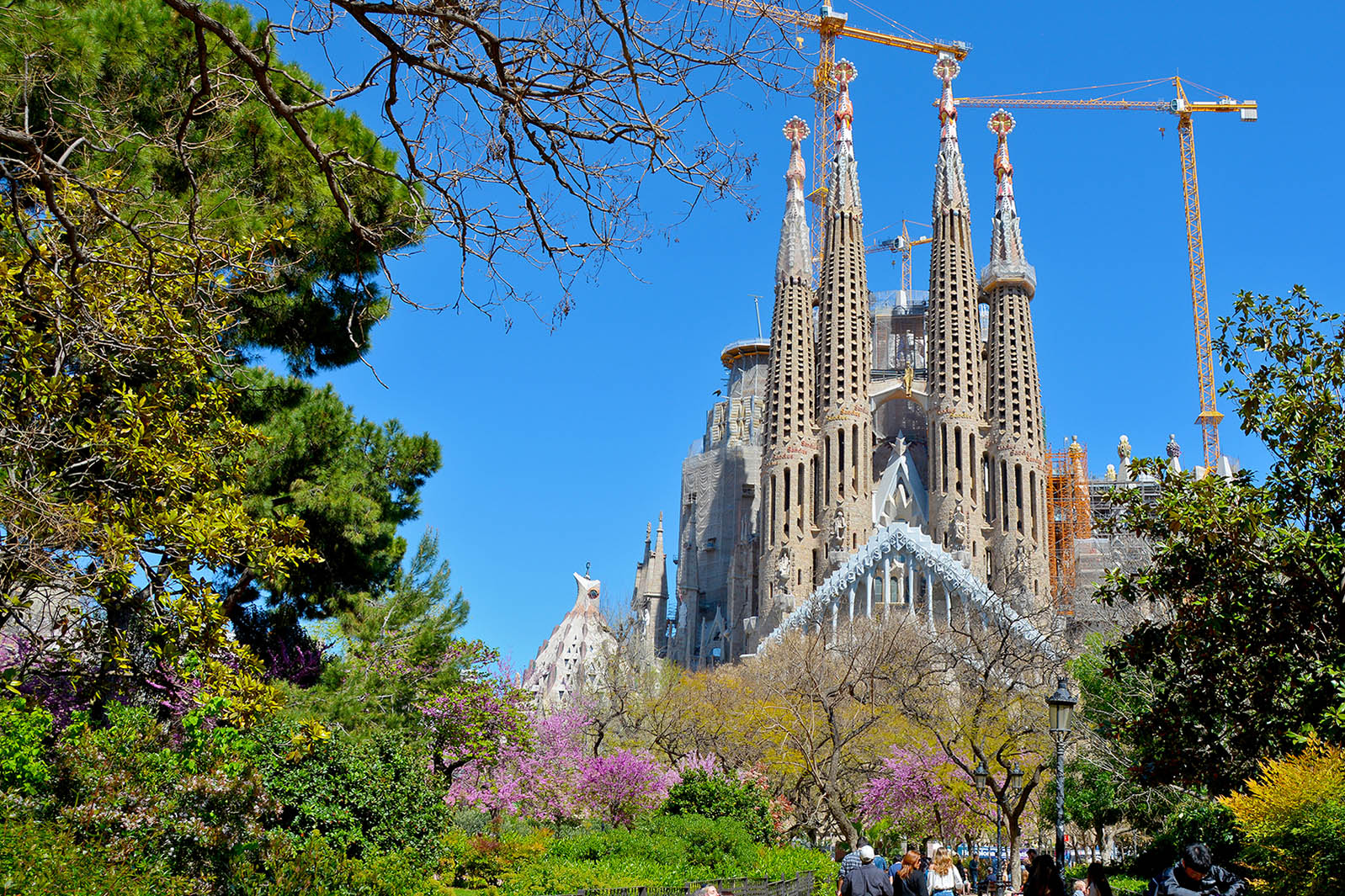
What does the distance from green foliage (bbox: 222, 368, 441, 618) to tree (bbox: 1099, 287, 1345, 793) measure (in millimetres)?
8341

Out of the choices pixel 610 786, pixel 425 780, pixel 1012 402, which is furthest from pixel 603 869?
pixel 1012 402

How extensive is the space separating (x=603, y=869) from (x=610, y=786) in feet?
43.5

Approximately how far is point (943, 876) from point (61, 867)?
21.8 ft

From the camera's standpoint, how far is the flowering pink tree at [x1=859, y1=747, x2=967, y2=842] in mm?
27781

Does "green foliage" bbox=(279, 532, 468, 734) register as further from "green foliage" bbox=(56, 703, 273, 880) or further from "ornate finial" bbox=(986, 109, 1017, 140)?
"ornate finial" bbox=(986, 109, 1017, 140)

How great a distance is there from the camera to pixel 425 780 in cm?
1180

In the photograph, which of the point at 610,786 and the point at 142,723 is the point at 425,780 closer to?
the point at 142,723

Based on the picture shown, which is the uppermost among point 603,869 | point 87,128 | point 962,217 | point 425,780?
point 962,217

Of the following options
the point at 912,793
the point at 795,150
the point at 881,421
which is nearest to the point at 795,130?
the point at 795,150

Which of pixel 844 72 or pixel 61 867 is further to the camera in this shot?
pixel 844 72

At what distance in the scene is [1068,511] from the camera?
6444cm

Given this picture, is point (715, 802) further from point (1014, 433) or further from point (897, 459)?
point (897, 459)

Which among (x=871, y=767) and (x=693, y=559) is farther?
(x=693, y=559)

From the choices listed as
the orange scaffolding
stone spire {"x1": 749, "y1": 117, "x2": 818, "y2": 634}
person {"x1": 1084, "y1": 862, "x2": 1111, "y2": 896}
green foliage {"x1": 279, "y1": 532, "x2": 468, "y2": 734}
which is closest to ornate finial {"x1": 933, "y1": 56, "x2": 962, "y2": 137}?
stone spire {"x1": 749, "y1": 117, "x2": 818, "y2": 634}
